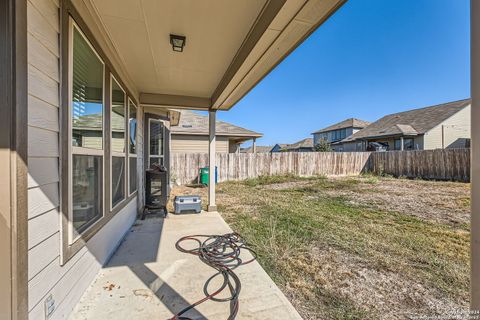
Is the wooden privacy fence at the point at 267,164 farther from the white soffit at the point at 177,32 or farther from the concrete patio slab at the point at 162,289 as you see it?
the concrete patio slab at the point at 162,289

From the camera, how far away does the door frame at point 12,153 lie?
1.05 metres

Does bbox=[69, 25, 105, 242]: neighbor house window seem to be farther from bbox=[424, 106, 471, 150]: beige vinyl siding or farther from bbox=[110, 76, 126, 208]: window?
bbox=[424, 106, 471, 150]: beige vinyl siding

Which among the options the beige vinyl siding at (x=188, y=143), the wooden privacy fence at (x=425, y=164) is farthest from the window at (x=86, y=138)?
the wooden privacy fence at (x=425, y=164)

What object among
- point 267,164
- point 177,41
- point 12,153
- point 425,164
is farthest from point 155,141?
point 425,164

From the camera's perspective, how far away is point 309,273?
8.00 feet

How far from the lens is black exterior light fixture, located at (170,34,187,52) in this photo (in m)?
2.35

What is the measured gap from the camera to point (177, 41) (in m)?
2.40

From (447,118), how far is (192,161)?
17.8m

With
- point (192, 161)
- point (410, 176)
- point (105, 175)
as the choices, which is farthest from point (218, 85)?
point (410, 176)

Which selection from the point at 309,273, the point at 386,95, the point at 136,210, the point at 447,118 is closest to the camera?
the point at 309,273

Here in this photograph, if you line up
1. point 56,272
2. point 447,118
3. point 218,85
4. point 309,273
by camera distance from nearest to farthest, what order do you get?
point 56,272 < point 309,273 < point 218,85 < point 447,118

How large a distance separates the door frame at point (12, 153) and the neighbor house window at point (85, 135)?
57 centimetres

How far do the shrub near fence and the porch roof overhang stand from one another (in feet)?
21.8

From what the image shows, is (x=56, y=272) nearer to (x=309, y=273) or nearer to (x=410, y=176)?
(x=309, y=273)
